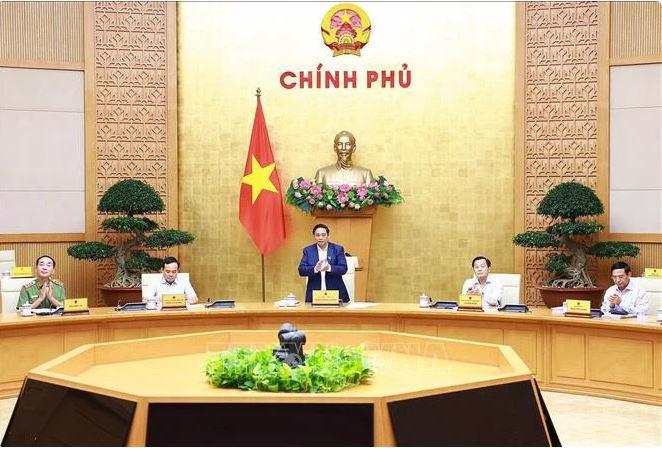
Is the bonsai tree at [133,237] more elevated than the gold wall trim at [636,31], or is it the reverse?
the gold wall trim at [636,31]

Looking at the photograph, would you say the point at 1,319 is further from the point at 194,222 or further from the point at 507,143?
the point at 507,143

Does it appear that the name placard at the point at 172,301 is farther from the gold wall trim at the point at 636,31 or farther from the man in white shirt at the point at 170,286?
the gold wall trim at the point at 636,31

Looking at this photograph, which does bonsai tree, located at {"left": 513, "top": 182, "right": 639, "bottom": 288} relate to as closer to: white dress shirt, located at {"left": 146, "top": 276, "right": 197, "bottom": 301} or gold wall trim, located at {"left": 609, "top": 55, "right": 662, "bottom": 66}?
gold wall trim, located at {"left": 609, "top": 55, "right": 662, "bottom": 66}

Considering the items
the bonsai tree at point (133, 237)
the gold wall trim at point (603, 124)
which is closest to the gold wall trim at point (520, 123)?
the gold wall trim at point (603, 124)

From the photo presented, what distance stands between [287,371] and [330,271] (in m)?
3.99

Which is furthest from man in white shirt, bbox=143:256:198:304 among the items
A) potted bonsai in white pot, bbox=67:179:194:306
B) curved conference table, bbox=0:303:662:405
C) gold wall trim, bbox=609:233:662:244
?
gold wall trim, bbox=609:233:662:244

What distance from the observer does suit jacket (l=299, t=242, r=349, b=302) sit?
706 centimetres

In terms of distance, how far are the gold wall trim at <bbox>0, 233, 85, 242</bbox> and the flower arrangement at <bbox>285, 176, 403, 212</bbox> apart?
7.72 feet

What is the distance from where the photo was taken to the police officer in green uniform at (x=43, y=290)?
20.9 feet

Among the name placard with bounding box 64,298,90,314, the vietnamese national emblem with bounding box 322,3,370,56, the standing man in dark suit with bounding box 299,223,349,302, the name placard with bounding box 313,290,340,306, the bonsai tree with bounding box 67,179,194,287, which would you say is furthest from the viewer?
the vietnamese national emblem with bounding box 322,3,370,56

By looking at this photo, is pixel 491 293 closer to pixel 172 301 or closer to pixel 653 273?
pixel 653 273

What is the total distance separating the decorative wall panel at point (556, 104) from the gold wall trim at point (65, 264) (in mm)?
4640

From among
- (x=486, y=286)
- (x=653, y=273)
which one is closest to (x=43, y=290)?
(x=486, y=286)

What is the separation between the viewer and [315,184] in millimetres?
8445
